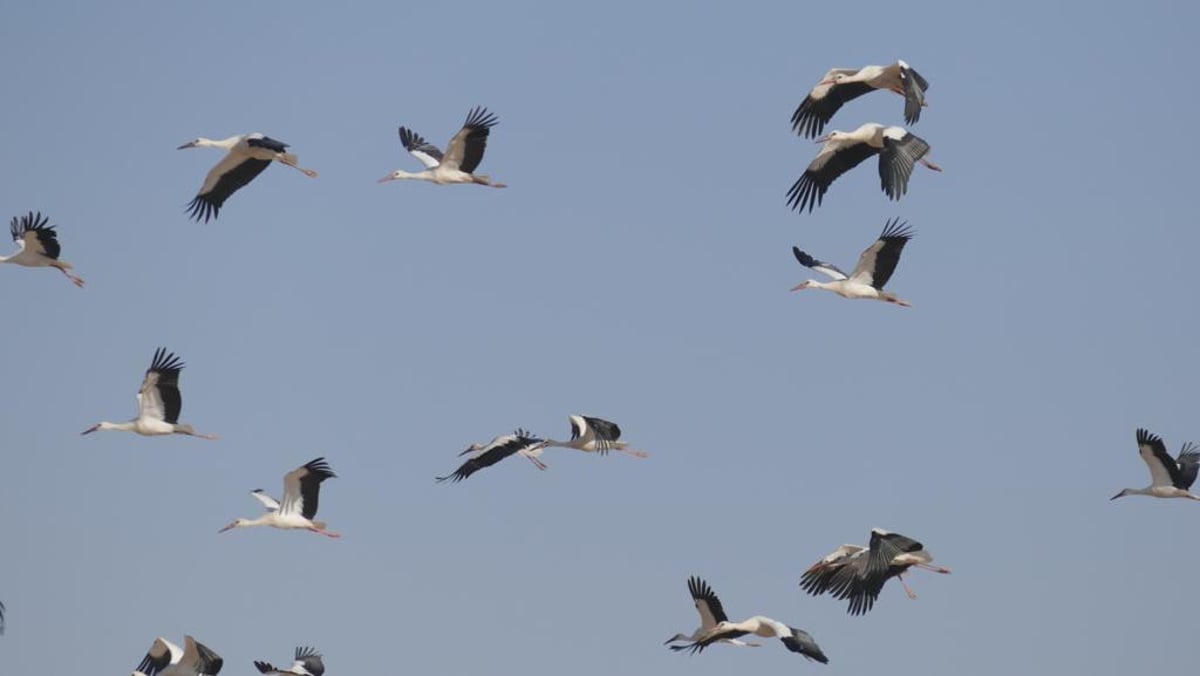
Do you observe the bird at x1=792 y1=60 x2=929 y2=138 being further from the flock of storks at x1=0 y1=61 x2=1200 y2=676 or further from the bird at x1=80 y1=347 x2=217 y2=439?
the bird at x1=80 y1=347 x2=217 y2=439

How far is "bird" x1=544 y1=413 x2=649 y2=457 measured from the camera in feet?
95.8

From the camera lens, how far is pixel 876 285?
28469 millimetres

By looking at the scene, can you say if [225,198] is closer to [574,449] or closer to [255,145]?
[255,145]

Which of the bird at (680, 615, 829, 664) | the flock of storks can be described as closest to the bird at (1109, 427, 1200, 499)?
the flock of storks

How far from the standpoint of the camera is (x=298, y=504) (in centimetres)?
2908

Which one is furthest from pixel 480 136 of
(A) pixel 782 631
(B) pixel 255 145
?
(A) pixel 782 631

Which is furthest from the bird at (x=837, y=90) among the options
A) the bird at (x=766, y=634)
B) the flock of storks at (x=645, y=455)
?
the bird at (x=766, y=634)

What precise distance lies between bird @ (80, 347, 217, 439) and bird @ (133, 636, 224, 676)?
115 inches

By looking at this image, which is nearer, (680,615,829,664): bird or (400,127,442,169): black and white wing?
(680,615,829,664): bird

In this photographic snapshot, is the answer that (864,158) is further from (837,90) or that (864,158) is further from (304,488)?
(304,488)

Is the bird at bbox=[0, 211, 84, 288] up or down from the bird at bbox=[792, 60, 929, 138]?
down

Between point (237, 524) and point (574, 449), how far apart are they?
14.5 feet

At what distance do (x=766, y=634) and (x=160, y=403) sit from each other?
8.77 metres

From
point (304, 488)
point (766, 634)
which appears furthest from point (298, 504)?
point (766, 634)
